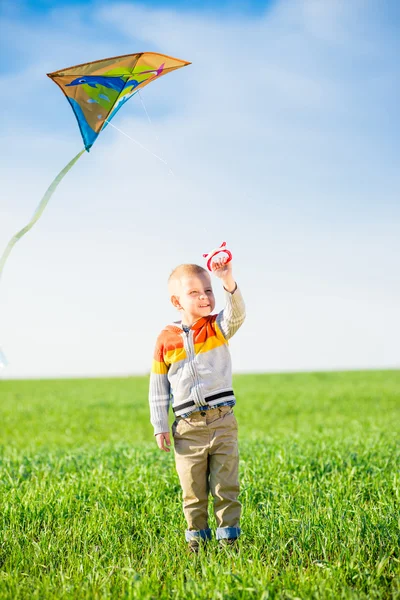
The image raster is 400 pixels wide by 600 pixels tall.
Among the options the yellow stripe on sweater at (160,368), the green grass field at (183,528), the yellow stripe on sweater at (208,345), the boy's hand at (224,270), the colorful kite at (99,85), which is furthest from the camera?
the yellow stripe on sweater at (160,368)

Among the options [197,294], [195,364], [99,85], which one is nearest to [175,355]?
[195,364]

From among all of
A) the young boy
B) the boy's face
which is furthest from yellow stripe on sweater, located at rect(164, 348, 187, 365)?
the boy's face

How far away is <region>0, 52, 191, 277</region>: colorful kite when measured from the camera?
461 centimetres

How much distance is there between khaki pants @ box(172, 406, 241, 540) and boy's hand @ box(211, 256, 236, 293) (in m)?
1.02

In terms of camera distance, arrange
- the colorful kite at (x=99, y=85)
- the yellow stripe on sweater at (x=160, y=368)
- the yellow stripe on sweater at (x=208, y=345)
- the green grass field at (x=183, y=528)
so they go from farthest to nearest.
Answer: the yellow stripe on sweater at (x=160, y=368) < the yellow stripe on sweater at (x=208, y=345) < the colorful kite at (x=99, y=85) < the green grass field at (x=183, y=528)

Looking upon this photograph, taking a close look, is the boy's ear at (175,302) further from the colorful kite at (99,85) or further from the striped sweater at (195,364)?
the colorful kite at (99,85)

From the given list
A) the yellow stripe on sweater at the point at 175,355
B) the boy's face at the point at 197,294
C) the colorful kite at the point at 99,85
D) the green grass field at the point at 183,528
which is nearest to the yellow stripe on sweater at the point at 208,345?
the yellow stripe on sweater at the point at 175,355

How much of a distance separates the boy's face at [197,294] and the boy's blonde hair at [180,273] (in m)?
0.02

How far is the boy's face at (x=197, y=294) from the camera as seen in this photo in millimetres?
4691

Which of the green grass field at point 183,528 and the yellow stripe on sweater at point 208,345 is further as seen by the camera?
the yellow stripe on sweater at point 208,345

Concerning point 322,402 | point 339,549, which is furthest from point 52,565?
point 322,402

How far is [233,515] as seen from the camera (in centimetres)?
467

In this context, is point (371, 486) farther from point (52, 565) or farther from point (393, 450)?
point (52, 565)

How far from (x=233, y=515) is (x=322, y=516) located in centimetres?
99
